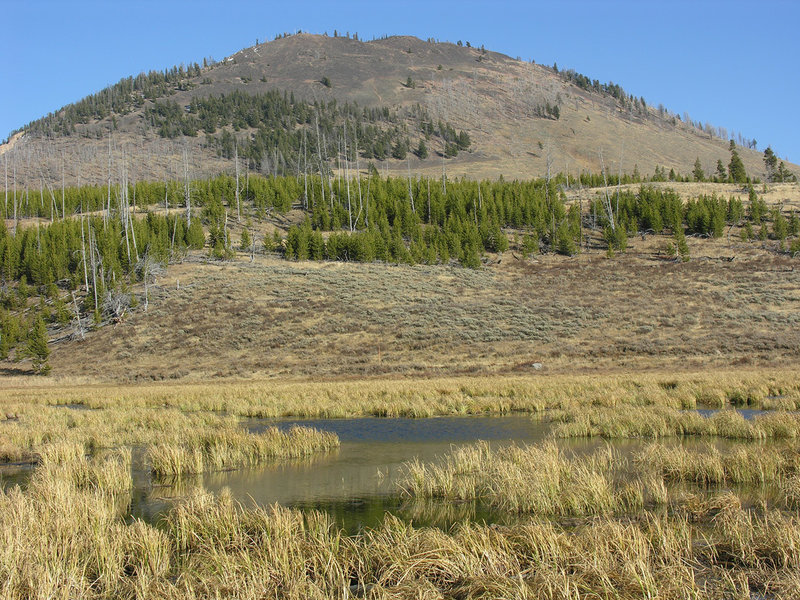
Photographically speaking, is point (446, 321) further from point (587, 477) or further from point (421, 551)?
point (421, 551)

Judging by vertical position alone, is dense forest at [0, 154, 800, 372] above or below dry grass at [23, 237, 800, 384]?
above

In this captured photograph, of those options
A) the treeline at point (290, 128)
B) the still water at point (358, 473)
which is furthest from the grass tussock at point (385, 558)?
the treeline at point (290, 128)

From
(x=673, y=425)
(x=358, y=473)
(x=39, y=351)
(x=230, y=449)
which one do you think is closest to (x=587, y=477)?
(x=358, y=473)

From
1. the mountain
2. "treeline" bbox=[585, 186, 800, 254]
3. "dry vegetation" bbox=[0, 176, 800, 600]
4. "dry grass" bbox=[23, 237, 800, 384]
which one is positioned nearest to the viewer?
"dry vegetation" bbox=[0, 176, 800, 600]

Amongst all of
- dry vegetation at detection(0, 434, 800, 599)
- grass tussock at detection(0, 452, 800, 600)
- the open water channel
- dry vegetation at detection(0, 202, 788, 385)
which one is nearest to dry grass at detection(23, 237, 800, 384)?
dry vegetation at detection(0, 202, 788, 385)

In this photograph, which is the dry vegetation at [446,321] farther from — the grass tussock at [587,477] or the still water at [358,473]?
the grass tussock at [587,477]

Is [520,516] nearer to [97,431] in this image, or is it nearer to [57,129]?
[97,431]

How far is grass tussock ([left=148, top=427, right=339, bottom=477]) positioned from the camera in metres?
13.4

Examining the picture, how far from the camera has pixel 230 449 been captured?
14844 millimetres

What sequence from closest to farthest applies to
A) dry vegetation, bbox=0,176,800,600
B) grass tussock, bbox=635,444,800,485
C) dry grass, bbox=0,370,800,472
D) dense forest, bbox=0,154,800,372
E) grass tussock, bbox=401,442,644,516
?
1. dry vegetation, bbox=0,176,800,600
2. grass tussock, bbox=401,442,644,516
3. grass tussock, bbox=635,444,800,485
4. dry grass, bbox=0,370,800,472
5. dense forest, bbox=0,154,800,372

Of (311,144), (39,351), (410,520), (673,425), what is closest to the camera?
(410,520)

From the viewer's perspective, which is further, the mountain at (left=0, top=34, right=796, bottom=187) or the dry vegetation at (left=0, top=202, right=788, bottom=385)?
the mountain at (left=0, top=34, right=796, bottom=187)

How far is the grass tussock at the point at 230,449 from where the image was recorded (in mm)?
13383

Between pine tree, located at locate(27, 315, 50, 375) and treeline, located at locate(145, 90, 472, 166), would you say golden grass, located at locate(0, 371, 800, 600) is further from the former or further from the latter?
treeline, located at locate(145, 90, 472, 166)
